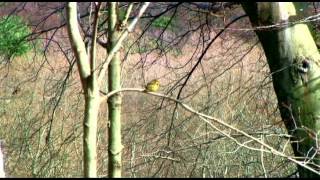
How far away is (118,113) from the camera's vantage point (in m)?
1.28

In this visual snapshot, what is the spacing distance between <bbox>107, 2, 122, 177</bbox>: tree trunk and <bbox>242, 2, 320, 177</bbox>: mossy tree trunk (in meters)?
1.34

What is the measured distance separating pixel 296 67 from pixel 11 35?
2030mm

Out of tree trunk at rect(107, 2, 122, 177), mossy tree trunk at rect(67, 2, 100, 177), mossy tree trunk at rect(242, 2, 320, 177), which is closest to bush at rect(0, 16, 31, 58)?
mossy tree trunk at rect(242, 2, 320, 177)

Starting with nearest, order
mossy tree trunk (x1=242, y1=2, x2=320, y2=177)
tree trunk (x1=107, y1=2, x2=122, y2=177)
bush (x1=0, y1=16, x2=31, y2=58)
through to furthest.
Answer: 1. tree trunk (x1=107, y1=2, x2=122, y2=177)
2. mossy tree trunk (x1=242, y1=2, x2=320, y2=177)
3. bush (x1=0, y1=16, x2=31, y2=58)

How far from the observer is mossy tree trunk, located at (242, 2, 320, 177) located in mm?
2551

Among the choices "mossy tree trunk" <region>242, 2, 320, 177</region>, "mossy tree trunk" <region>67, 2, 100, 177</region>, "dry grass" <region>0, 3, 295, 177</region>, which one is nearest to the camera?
"mossy tree trunk" <region>67, 2, 100, 177</region>

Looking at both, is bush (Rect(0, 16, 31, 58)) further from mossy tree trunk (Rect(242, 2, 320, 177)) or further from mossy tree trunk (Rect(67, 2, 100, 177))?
mossy tree trunk (Rect(67, 2, 100, 177))

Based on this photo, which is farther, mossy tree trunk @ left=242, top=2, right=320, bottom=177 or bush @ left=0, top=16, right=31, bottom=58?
bush @ left=0, top=16, right=31, bottom=58

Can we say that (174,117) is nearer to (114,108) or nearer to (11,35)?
(11,35)

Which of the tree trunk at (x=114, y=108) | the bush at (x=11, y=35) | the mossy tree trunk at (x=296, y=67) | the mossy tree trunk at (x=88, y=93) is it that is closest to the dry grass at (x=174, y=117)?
the bush at (x=11, y=35)

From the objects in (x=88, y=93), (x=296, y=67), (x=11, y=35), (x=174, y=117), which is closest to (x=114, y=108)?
(x=88, y=93)

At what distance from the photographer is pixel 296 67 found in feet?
8.43

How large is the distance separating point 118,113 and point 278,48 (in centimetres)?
153

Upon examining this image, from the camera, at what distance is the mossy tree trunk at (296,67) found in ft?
8.37
